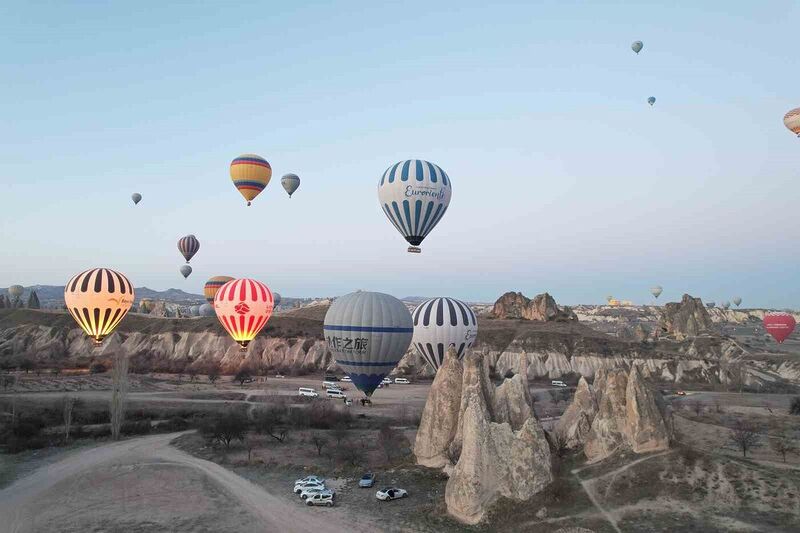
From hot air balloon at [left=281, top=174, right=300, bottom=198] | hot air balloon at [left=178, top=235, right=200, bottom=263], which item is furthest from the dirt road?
hot air balloon at [left=178, top=235, right=200, bottom=263]

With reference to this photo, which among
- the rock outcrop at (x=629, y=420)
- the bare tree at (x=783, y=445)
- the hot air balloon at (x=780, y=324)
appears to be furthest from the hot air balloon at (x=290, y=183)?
the hot air balloon at (x=780, y=324)

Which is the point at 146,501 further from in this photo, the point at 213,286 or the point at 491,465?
the point at 213,286

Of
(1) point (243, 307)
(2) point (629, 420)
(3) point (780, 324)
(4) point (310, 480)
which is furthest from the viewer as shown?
(3) point (780, 324)

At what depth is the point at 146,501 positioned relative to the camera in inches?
1021

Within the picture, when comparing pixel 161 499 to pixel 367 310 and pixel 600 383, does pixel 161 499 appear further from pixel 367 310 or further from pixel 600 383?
pixel 600 383

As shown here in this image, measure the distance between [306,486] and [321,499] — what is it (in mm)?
2049

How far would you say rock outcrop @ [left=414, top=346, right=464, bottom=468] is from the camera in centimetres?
2922

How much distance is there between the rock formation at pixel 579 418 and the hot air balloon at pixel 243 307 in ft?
87.9

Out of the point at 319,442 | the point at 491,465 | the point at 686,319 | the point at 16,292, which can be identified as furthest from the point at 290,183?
the point at 16,292

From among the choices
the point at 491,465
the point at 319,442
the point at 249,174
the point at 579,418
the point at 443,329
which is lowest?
the point at 319,442

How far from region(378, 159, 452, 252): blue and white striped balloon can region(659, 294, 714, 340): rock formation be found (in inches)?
3306

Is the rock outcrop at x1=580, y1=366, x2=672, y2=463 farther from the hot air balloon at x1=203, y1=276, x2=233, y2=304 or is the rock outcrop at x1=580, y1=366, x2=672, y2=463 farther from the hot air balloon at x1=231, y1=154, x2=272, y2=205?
the hot air balloon at x1=203, y1=276, x2=233, y2=304

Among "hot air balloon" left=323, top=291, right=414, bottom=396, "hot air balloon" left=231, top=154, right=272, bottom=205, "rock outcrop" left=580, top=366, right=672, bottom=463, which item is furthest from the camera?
"hot air balloon" left=231, top=154, right=272, bottom=205

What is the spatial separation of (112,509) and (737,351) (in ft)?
282
